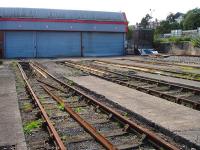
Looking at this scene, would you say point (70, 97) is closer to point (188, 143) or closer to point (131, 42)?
point (188, 143)

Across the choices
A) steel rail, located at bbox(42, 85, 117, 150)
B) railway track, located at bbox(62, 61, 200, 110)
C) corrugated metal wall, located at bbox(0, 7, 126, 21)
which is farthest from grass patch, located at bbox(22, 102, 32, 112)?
corrugated metal wall, located at bbox(0, 7, 126, 21)

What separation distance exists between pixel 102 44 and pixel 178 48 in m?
10.7

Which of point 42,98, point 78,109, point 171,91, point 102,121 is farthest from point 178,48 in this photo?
point 102,121

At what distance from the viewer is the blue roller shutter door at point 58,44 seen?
4997 centimetres

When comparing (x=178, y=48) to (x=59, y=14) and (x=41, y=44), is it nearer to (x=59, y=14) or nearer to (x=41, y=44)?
(x=59, y=14)

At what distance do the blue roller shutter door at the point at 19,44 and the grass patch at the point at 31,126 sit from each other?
39869 millimetres

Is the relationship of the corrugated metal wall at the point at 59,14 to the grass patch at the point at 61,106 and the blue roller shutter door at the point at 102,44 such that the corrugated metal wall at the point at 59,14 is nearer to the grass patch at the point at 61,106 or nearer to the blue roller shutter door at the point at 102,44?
the blue roller shutter door at the point at 102,44

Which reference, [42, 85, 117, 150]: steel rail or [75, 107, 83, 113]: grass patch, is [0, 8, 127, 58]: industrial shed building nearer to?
[75, 107, 83, 113]: grass patch

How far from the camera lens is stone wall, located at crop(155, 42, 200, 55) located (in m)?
44.6

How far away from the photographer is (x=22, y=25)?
4888 cm

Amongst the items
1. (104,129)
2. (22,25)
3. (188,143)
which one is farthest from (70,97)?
(22,25)

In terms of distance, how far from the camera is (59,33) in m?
51.0

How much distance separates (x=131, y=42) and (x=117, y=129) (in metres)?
50.4

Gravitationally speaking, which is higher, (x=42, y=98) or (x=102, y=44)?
(x=102, y=44)
